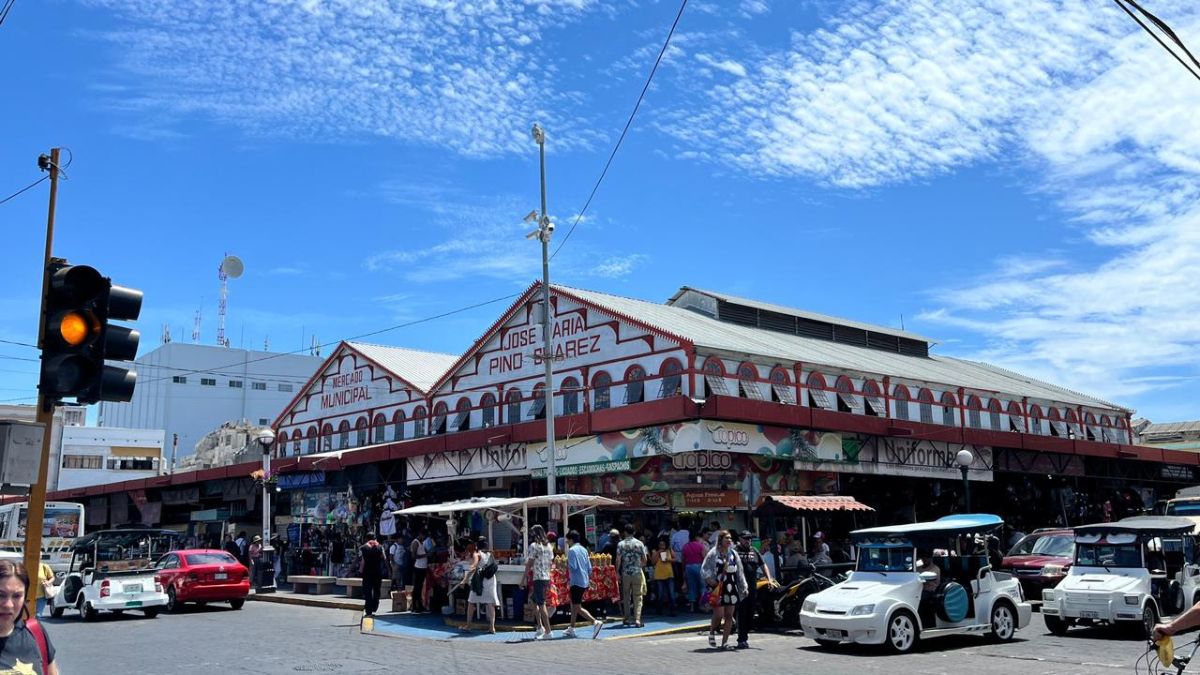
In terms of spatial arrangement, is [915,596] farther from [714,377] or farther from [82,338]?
[714,377]

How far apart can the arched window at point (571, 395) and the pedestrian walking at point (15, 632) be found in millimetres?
25428

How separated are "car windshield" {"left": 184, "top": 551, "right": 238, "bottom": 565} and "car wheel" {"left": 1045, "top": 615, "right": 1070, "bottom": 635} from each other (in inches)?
694

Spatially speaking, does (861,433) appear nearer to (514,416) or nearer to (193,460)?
(514,416)

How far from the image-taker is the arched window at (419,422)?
3666 cm

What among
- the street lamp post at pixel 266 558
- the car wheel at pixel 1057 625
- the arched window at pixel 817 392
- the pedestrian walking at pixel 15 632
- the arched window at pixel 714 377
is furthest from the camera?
the arched window at pixel 817 392

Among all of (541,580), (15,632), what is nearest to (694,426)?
(541,580)

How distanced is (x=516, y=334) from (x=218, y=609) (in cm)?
1261

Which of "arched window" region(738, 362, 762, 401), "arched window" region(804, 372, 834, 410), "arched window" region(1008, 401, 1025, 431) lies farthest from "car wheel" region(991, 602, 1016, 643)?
"arched window" region(1008, 401, 1025, 431)

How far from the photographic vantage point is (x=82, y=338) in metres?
6.46

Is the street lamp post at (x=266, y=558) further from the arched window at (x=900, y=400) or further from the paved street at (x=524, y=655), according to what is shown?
the arched window at (x=900, y=400)

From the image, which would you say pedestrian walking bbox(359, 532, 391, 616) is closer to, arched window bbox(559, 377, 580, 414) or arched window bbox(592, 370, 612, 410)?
arched window bbox(592, 370, 612, 410)

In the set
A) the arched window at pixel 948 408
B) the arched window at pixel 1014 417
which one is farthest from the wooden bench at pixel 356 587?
the arched window at pixel 1014 417

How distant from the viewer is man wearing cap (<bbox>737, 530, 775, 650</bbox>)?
15422 mm

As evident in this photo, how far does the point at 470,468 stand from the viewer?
100ft
